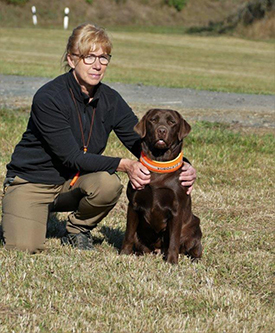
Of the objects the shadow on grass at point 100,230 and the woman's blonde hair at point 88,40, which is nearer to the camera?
the woman's blonde hair at point 88,40

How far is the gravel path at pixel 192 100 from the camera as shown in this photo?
11500mm

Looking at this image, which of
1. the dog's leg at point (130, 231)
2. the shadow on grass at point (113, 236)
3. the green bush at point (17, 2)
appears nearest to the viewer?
the dog's leg at point (130, 231)

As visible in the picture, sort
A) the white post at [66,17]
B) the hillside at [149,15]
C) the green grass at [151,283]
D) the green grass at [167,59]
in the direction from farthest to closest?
the white post at [66,17]
the hillside at [149,15]
the green grass at [167,59]
the green grass at [151,283]

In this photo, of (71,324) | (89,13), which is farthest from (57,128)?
(89,13)

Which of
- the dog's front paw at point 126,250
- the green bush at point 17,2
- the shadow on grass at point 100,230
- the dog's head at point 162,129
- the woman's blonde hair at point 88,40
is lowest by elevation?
the green bush at point 17,2

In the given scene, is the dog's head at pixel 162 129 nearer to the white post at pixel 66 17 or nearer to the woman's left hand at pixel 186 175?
the woman's left hand at pixel 186 175

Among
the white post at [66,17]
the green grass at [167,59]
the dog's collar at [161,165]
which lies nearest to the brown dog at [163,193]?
the dog's collar at [161,165]

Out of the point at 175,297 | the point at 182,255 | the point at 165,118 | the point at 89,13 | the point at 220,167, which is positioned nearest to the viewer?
the point at 175,297

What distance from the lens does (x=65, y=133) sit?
4715 millimetres

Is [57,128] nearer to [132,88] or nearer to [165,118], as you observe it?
[165,118]

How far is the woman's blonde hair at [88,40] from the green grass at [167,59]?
9257mm

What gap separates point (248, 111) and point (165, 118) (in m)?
8.15

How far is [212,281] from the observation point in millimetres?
4145

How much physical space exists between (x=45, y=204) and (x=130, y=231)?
2.55 ft
